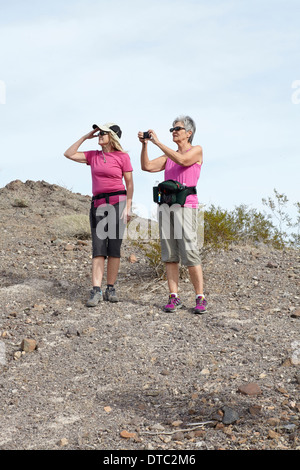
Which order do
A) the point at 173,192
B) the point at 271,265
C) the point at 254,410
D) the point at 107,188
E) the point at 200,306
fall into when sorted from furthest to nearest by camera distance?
the point at 271,265 < the point at 107,188 < the point at 200,306 < the point at 173,192 < the point at 254,410

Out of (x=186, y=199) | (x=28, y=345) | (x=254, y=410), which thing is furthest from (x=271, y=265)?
(x=254, y=410)

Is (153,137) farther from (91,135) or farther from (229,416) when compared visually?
(229,416)

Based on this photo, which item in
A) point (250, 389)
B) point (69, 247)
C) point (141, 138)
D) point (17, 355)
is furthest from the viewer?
point (69, 247)

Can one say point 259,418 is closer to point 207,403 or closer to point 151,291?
point 207,403

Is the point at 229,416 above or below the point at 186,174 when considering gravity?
below

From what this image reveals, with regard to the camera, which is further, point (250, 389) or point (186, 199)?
point (186, 199)

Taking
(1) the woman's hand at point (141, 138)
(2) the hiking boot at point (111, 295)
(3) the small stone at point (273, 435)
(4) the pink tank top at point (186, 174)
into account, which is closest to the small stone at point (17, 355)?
(2) the hiking boot at point (111, 295)

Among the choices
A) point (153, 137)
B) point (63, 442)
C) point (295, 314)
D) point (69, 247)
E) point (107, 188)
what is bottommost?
point (63, 442)

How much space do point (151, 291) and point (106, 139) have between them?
81.8 inches

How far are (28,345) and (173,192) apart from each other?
211cm

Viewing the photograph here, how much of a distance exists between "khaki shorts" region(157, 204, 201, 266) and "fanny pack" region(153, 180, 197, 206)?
0.32 ft

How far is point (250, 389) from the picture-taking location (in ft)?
14.6

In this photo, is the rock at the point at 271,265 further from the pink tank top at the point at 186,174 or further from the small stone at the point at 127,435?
the small stone at the point at 127,435

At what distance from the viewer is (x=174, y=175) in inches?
235
